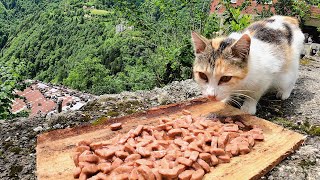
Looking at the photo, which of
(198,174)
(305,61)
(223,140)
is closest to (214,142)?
(223,140)

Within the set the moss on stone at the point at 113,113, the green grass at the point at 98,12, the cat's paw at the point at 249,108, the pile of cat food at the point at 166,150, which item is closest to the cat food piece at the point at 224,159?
the pile of cat food at the point at 166,150

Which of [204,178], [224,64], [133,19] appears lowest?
[204,178]

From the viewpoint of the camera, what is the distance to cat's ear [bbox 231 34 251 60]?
276 cm

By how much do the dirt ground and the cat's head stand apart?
70 cm

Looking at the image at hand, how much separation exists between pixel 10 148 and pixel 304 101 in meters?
3.08

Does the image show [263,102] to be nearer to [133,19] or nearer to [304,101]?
[304,101]

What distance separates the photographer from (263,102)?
367 centimetres

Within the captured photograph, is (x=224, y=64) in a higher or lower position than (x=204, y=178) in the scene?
higher

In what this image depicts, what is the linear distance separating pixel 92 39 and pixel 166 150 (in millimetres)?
67473

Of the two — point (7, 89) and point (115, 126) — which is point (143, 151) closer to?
→ point (115, 126)

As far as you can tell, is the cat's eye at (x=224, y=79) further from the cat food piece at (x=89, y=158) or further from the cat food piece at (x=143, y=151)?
the cat food piece at (x=89, y=158)

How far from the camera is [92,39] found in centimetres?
6750

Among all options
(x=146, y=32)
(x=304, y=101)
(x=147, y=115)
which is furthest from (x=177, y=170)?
(x=146, y=32)

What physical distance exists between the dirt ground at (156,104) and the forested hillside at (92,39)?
2.68 m
